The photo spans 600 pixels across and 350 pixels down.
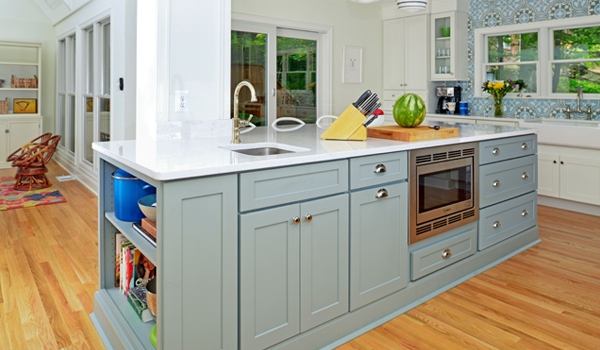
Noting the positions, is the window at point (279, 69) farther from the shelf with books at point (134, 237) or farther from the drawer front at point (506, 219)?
the shelf with books at point (134, 237)

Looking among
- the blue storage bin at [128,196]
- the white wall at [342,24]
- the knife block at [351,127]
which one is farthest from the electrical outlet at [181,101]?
the white wall at [342,24]

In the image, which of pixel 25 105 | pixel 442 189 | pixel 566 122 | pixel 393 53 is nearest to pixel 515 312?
pixel 442 189

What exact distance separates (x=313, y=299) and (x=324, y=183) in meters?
0.52

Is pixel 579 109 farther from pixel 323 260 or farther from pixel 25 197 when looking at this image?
pixel 25 197

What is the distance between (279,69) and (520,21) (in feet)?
9.38

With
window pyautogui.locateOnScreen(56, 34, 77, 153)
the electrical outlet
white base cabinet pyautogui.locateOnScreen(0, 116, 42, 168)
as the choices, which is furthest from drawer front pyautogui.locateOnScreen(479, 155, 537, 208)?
white base cabinet pyautogui.locateOnScreen(0, 116, 42, 168)

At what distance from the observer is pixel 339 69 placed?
6.10 metres

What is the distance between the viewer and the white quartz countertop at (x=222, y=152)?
5.72 ft

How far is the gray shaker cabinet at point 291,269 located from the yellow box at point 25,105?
717 centimetres

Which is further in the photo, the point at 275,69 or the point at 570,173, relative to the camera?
the point at 275,69

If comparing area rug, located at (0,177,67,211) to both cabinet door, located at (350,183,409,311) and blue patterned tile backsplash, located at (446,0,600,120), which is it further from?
blue patterned tile backsplash, located at (446,0,600,120)

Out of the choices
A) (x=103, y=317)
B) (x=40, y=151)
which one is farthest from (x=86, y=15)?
(x=103, y=317)

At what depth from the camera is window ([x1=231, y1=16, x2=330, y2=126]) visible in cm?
534

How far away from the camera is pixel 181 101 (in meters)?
2.73
